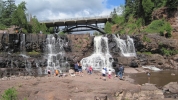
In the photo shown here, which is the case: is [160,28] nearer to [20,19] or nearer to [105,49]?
[105,49]

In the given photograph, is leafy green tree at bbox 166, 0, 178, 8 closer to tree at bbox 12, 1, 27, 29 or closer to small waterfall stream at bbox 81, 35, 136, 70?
small waterfall stream at bbox 81, 35, 136, 70

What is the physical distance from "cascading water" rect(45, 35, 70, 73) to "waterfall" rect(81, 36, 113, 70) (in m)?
3.67

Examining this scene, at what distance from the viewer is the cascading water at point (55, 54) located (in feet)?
129

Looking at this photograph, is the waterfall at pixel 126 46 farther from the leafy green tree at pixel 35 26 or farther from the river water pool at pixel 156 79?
the leafy green tree at pixel 35 26

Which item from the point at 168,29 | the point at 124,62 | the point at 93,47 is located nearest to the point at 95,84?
the point at 124,62

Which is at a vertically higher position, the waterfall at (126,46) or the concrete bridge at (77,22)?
the concrete bridge at (77,22)

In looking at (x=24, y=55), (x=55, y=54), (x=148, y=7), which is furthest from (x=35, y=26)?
(x=148, y=7)

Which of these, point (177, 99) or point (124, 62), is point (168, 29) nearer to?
point (124, 62)

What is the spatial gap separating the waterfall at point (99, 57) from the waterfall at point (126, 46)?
246 cm

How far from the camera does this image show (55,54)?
138 feet

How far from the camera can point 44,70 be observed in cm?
3728

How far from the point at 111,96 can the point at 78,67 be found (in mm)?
10238

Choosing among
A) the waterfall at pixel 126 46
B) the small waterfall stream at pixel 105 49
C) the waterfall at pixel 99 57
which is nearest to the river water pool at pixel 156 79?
the waterfall at pixel 99 57

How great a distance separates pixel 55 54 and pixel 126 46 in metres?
14.2
